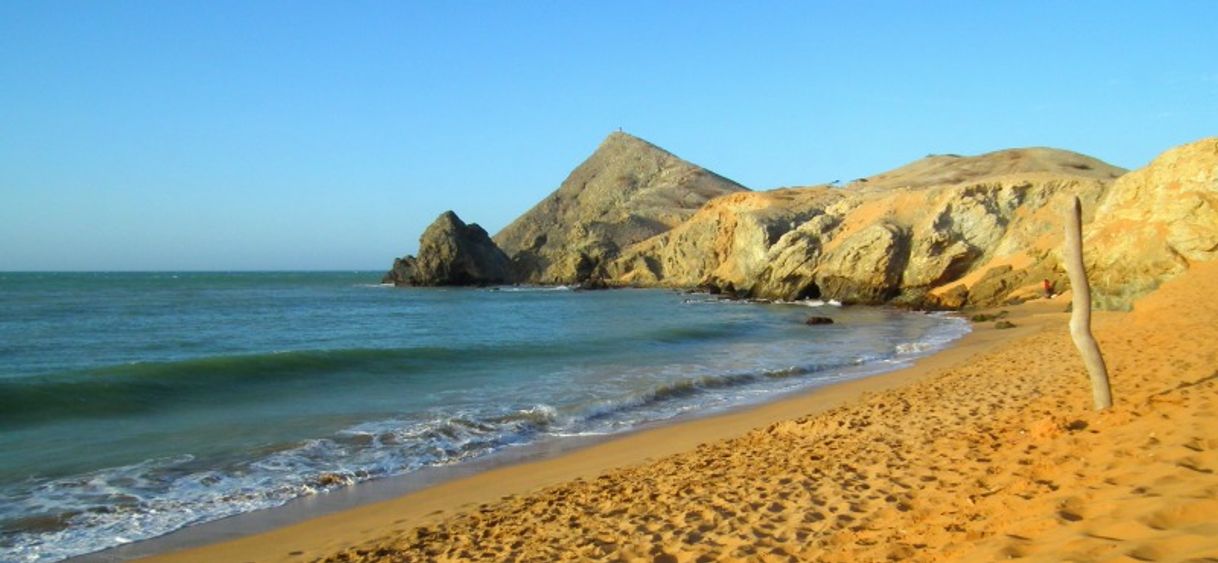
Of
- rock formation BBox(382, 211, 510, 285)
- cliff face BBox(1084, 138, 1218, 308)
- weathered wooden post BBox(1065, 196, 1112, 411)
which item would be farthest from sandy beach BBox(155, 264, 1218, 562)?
rock formation BBox(382, 211, 510, 285)


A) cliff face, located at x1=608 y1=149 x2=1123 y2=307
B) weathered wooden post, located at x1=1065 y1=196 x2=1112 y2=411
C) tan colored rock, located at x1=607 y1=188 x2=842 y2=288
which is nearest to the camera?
weathered wooden post, located at x1=1065 y1=196 x2=1112 y2=411

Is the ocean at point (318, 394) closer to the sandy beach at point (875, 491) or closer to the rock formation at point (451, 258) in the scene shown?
the sandy beach at point (875, 491)

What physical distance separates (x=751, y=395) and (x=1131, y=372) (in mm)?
6280

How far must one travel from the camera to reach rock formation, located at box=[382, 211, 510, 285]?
75438 millimetres

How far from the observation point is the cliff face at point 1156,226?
718 inches

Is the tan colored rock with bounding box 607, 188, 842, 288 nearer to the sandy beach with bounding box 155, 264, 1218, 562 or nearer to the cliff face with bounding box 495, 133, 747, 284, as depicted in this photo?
the cliff face with bounding box 495, 133, 747, 284

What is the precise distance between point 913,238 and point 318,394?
101 feet

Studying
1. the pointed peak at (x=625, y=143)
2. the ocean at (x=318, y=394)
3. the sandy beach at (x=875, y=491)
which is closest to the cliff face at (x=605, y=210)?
the pointed peak at (x=625, y=143)

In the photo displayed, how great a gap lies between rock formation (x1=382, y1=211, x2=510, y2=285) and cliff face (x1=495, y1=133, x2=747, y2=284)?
7.53 meters

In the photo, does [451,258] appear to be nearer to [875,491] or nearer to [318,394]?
[318,394]

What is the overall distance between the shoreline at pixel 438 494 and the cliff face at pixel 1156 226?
386 inches

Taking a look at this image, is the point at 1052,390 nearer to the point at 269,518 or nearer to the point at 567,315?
the point at 269,518

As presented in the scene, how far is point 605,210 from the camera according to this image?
115 m

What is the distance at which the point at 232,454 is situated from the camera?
1046 centimetres
